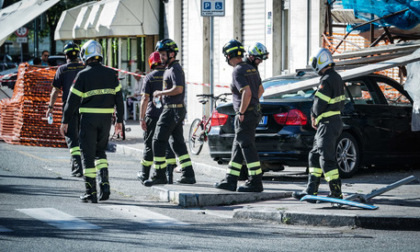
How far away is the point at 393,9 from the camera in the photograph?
14859 millimetres

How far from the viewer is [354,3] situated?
50.2 feet

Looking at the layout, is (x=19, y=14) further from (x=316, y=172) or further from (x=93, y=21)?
(x=93, y=21)

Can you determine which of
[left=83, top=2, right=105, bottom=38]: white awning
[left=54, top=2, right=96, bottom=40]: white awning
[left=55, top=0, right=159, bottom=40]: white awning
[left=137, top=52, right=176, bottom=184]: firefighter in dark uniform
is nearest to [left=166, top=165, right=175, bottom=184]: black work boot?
[left=137, top=52, right=176, bottom=184]: firefighter in dark uniform

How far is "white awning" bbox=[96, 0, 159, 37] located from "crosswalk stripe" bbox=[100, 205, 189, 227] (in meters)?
17.4

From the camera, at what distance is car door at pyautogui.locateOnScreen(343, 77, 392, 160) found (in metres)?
11.5

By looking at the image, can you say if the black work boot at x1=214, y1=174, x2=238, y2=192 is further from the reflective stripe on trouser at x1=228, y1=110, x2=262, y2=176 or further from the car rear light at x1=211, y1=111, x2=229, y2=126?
the car rear light at x1=211, y1=111, x2=229, y2=126

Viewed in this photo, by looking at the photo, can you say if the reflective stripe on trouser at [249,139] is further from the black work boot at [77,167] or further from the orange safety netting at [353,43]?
the orange safety netting at [353,43]

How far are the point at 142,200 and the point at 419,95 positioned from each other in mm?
4519

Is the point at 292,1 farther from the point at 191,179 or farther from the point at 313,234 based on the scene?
the point at 313,234

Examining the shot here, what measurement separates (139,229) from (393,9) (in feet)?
28.7

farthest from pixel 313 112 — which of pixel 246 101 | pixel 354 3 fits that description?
pixel 354 3

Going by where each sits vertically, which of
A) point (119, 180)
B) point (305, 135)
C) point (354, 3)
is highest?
point (354, 3)

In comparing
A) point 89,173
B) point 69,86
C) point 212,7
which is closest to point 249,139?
point 89,173

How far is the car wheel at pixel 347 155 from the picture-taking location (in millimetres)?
11281
